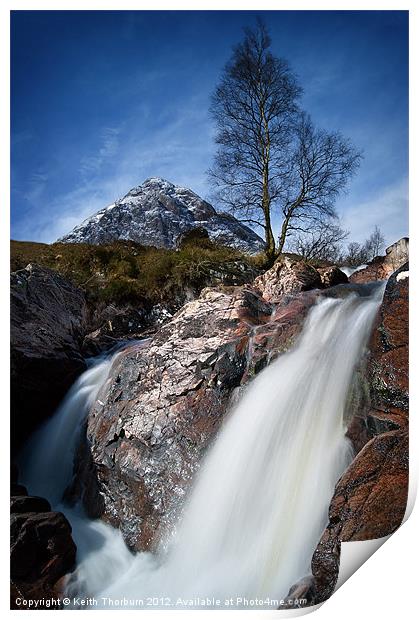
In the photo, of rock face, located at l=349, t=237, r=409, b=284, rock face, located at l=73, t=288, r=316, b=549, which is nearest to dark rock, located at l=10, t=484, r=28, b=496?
rock face, located at l=73, t=288, r=316, b=549

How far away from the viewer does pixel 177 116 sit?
315 cm

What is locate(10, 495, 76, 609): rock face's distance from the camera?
2686 millimetres

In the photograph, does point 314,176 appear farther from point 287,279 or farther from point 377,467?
point 377,467

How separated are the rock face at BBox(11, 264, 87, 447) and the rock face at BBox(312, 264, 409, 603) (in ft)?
7.18

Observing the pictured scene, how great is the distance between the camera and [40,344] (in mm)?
3947

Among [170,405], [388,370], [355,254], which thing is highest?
[355,254]

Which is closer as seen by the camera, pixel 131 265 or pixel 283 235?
pixel 283 235

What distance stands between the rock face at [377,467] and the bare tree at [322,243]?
80cm

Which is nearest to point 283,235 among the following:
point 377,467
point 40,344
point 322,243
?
point 322,243

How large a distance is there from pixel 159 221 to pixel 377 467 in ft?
7.81

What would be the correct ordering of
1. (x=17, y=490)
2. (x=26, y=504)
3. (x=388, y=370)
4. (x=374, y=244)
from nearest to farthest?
(x=388, y=370), (x=26, y=504), (x=374, y=244), (x=17, y=490)

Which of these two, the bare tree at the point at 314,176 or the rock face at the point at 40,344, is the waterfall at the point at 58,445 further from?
the bare tree at the point at 314,176
